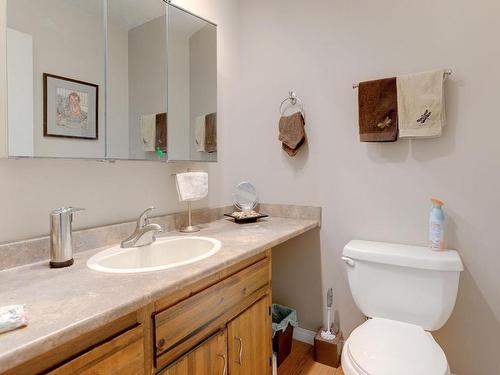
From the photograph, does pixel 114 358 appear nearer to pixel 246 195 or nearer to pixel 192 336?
pixel 192 336

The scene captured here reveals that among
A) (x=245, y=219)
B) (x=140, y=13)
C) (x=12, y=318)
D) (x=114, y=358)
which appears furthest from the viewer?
(x=245, y=219)

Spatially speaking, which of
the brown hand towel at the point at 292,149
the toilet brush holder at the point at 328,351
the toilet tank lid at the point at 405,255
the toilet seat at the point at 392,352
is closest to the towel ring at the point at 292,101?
the brown hand towel at the point at 292,149

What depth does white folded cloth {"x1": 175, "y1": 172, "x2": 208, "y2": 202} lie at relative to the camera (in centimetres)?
154

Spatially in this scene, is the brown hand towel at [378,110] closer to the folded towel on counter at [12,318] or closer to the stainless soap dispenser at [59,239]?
the stainless soap dispenser at [59,239]

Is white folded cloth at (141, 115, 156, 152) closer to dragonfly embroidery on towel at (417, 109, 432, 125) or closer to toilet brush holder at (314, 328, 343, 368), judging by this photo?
dragonfly embroidery on towel at (417, 109, 432, 125)

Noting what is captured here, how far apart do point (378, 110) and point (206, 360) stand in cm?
144

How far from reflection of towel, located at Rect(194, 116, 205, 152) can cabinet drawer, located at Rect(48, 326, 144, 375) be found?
1121 mm

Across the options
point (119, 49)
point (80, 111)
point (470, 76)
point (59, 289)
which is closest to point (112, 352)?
point (59, 289)

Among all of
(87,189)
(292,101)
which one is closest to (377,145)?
(292,101)

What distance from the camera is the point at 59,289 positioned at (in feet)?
2.71

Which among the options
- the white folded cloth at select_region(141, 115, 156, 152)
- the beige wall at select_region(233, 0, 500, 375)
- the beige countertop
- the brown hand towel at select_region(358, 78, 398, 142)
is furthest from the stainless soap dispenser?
the brown hand towel at select_region(358, 78, 398, 142)

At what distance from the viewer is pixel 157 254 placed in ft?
4.42

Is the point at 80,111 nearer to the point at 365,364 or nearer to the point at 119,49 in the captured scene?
the point at 119,49

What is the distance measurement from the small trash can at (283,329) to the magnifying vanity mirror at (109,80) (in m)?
1.08
